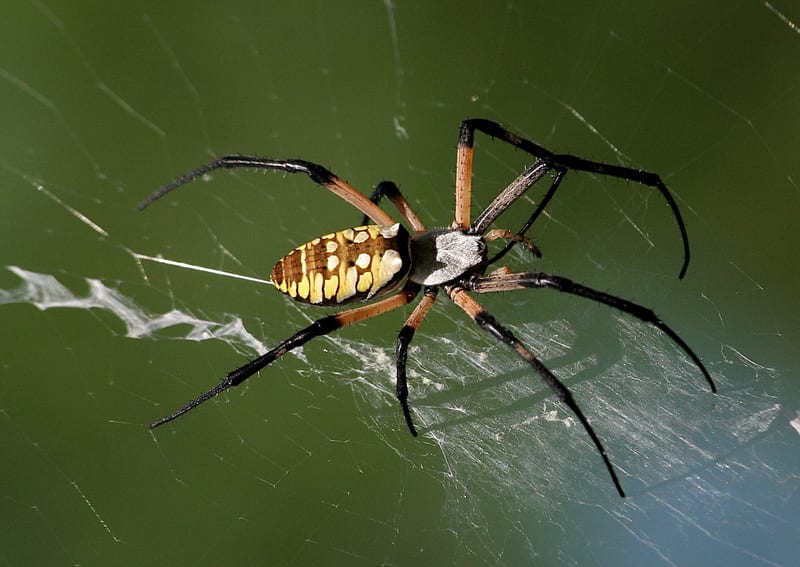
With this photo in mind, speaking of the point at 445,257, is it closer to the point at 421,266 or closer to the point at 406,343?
the point at 421,266

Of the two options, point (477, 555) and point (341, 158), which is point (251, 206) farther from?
point (477, 555)

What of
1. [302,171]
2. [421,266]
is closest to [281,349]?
[421,266]

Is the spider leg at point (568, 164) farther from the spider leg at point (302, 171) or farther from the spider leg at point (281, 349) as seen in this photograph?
the spider leg at point (281, 349)

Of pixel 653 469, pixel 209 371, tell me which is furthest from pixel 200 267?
pixel 653 469

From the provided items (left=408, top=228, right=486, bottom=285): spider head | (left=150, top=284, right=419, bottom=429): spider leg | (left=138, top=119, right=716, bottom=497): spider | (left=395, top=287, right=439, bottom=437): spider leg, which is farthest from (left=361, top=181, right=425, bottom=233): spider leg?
(left=150, top=284, right=419, bottom=429): spider leg

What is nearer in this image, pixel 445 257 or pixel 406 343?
pixel 406 343

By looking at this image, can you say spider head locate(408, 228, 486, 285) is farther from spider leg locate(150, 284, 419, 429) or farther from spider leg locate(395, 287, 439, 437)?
spider leg locate(150, 284, 419, 429)
